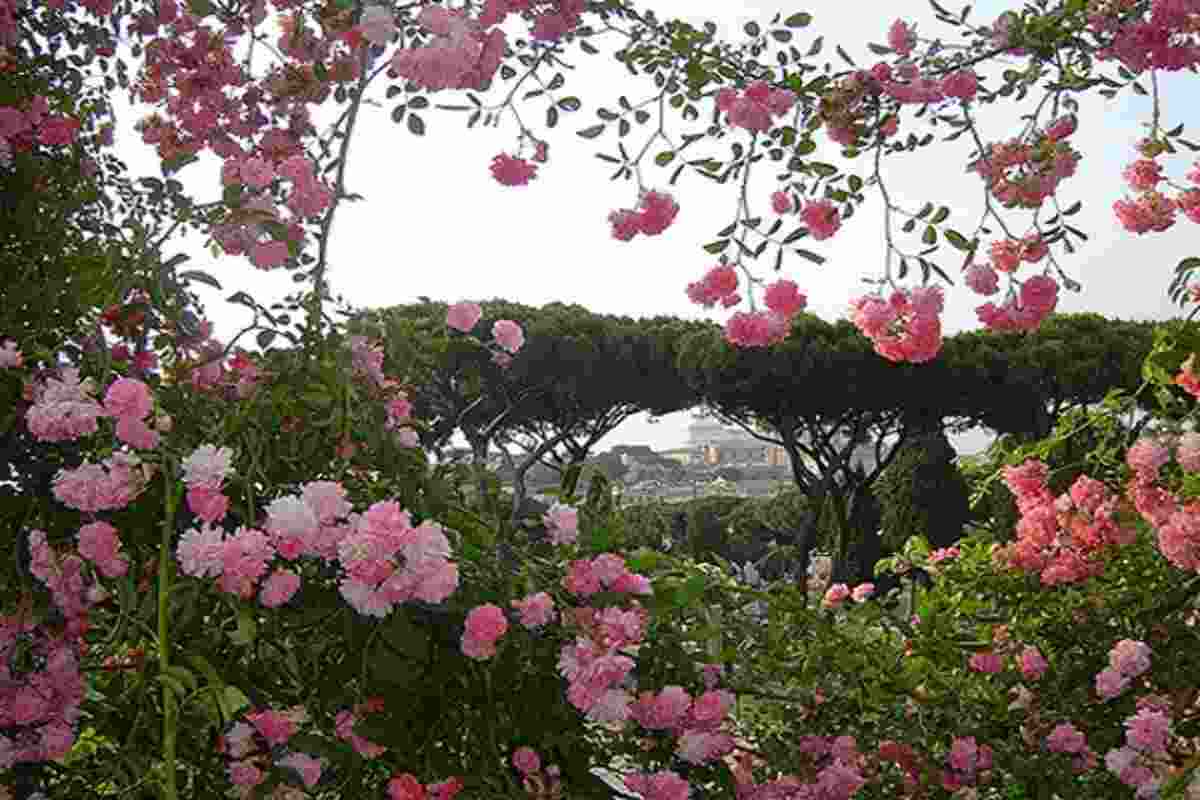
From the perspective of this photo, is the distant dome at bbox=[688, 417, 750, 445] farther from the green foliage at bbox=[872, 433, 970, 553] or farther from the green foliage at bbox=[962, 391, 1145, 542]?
the green foliage at bbox=[962, 391, 1145, 542]

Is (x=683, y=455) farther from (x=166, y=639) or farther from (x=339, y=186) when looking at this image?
(x=166, y=639)

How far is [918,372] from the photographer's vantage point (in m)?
15.6

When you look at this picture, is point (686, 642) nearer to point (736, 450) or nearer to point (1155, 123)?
point (1155, 123)

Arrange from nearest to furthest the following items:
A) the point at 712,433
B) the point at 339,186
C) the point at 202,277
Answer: the point at 202,277
the point at 339,186
the point at 712,433

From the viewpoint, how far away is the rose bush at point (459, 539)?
1.59 m

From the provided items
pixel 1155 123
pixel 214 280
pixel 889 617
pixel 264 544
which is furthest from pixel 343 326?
pixel 1155 123

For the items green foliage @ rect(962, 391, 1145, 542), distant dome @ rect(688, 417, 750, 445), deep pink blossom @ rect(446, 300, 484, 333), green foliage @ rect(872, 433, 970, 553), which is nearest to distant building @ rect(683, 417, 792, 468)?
distant dome @ rect(688, 417, 750, 445)

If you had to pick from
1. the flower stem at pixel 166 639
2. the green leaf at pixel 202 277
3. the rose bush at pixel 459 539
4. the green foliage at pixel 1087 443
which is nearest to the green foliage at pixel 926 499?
the green foliage at pixel 1087 443

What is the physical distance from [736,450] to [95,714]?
18.6 m

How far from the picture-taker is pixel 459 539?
176cm

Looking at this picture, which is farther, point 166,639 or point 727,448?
point 727,448

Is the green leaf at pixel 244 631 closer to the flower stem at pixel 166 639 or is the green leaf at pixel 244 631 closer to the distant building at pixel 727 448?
the flower stem at pixel 166 639

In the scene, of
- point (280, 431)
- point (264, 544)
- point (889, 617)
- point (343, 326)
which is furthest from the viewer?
point (889, 617)

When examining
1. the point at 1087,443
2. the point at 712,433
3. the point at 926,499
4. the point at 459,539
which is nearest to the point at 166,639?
the point at 459,539
